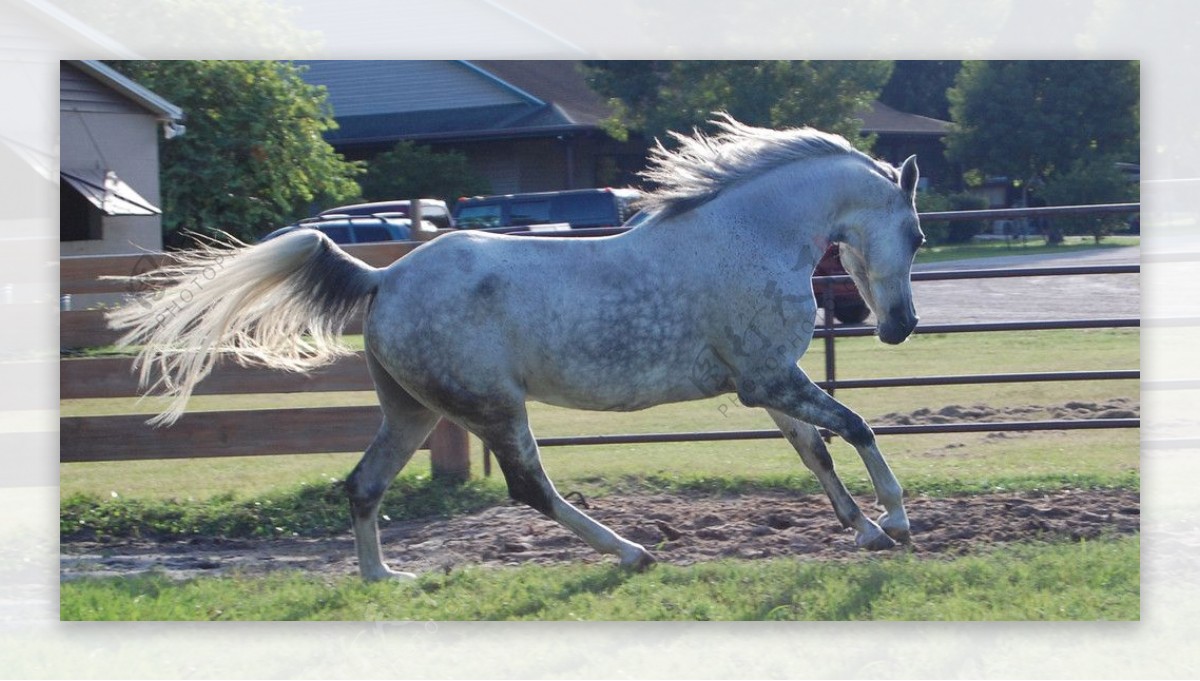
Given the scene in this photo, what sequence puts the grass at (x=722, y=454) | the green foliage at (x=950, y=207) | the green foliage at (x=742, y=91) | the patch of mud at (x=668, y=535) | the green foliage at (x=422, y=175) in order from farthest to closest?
the green foliage at (x=950, y=207) → the green foliage at (x=422, y=175) → the green foliage at (x=742, y=91) → the grass at (x=722, y=454) → the patch of mud at (x=668, y=535)

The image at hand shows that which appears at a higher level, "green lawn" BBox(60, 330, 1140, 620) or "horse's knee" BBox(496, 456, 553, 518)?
"horse's knee" BBox(496, 456, 553, 518)

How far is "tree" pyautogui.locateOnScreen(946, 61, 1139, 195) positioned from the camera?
30.0 meters

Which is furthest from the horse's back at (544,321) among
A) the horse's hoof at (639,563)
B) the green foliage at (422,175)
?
the green foliage at (422,175)

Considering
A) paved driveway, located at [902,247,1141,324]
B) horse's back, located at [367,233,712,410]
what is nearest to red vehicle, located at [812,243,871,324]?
paved driveway, located at [902,247,1141,324]

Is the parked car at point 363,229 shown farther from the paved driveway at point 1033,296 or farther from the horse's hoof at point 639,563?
the horse's hoof at point 639,563

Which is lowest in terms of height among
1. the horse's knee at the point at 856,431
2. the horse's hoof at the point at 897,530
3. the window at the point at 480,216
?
the horse's hoof at the point at 897,530

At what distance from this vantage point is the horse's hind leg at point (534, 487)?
18.4 feet

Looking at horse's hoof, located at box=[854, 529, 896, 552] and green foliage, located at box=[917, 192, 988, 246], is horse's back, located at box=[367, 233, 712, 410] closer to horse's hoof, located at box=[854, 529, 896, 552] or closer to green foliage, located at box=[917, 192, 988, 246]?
horse's hoof, located at box=[854, 529, 896, 552]

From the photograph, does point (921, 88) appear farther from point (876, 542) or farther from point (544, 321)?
point (544, 321)

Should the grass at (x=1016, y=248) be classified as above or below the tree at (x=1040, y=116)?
below

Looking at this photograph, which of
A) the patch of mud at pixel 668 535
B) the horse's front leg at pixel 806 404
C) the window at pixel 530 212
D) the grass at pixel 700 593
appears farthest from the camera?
the window at pixel 530 212

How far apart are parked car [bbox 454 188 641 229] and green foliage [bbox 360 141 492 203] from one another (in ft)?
15.2

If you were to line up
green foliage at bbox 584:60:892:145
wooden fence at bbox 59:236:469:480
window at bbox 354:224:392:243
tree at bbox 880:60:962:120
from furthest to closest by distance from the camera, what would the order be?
1. tree at bbox 880:60:962:120
2. green foliage at bbox 584:60:892:145
3. window at bbox 354:224:392:243
4. wooden fence at bbox 59:236:469:480

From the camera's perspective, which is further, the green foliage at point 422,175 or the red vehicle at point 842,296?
the green foliage at point 422,175
